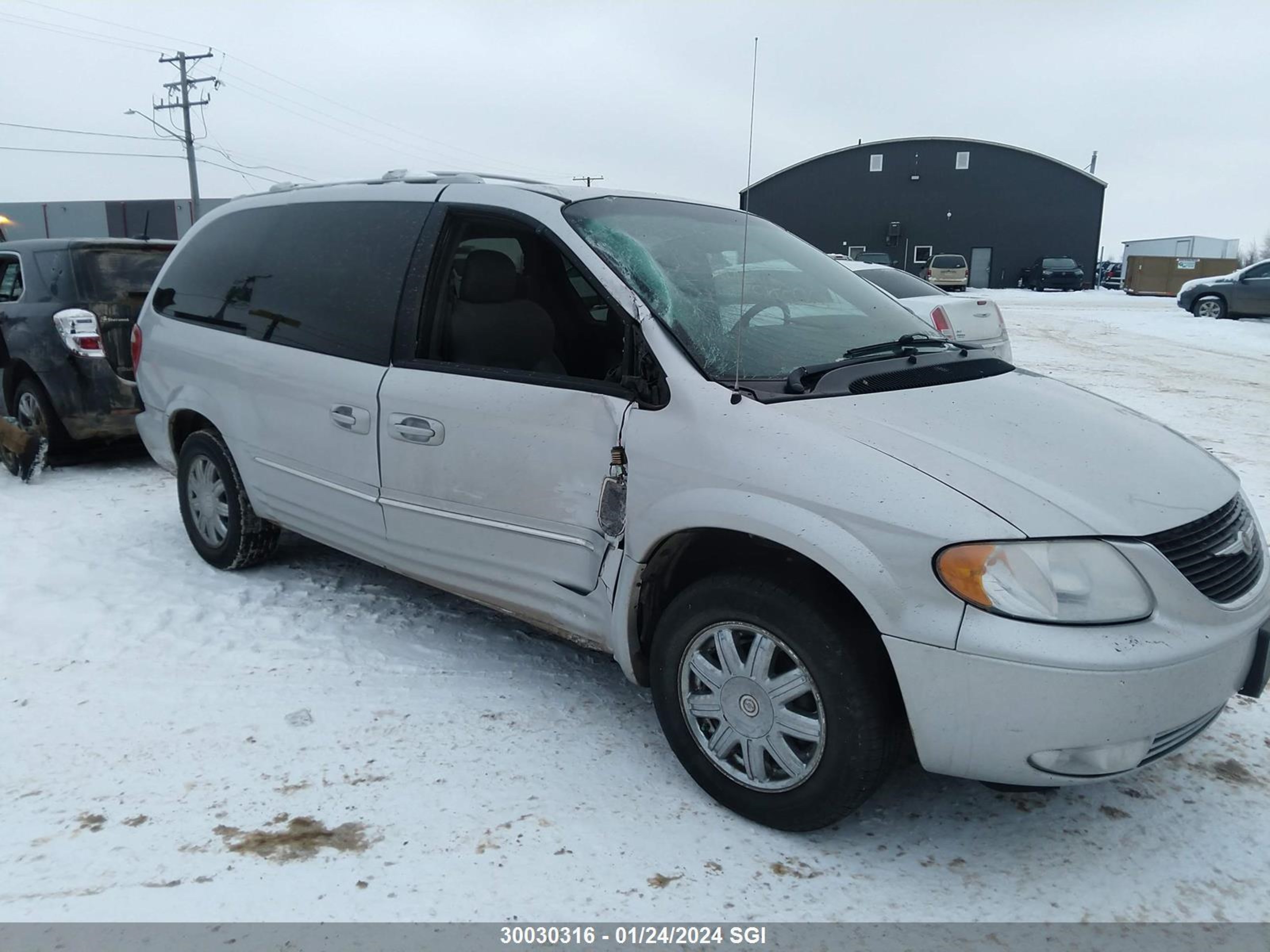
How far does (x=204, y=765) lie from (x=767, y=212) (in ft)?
151

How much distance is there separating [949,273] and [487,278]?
115 ft

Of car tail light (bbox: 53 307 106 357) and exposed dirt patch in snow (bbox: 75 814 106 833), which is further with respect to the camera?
car tail light (bbox: 53 307 106 357)

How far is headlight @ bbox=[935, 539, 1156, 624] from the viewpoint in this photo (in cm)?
212

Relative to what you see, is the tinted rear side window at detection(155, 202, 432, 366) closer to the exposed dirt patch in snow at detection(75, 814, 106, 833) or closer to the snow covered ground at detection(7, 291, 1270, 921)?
the snow covered ground at detection(7, 291, 1270, 921)

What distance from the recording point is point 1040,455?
2451 millimetres

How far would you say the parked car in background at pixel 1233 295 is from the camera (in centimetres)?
1988

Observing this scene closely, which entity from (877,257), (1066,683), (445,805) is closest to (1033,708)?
(1066,683)

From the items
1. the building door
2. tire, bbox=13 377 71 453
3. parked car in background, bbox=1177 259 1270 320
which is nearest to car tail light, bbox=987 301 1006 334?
tire, bbox=13 377 71 453

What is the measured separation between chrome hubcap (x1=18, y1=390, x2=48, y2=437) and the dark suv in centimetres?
1

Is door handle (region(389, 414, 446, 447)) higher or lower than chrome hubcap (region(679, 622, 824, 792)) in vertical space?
higher

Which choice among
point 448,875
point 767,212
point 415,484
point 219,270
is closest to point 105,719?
point 415,484

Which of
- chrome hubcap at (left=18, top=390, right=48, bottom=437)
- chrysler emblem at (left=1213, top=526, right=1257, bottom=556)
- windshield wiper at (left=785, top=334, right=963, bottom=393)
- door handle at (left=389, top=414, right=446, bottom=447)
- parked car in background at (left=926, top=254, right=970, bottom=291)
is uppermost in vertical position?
parked car in background at (left=926, top=254, right=970, bottom=291)

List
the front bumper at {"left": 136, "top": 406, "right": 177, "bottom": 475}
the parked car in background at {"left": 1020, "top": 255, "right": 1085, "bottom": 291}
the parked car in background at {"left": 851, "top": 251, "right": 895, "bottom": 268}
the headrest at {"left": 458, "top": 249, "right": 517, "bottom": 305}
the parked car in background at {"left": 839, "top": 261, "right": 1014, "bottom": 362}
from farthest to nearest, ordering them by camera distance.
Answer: the parked car in background at {"left": 1020, "top": 255, "right": 1085, "bottom": 291} < the parked car in background at {"left": 851, "top": 251, "right": 895, "bottom": 268} < the parked car in background at {"left": 839, "top": 261, "right": 1014, "bottom": 362} < the front bumper at {"left": 136, "top": 406, "right": 177, "bottom": 475} < the headrest at {"left": 458, "top": 249, "right": 517, "bottom": 305}

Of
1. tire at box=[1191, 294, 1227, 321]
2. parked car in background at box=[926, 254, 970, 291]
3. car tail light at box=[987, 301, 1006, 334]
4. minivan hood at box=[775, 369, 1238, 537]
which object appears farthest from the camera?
parked car in background at box=[926, 254, 970, 291]
